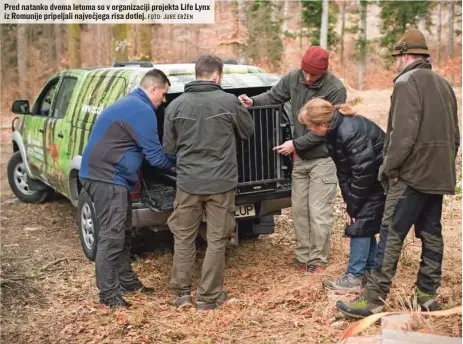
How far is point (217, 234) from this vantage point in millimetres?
4902

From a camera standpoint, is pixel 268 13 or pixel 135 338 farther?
pixel 268 13

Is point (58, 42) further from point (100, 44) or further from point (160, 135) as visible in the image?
point (160, 135)

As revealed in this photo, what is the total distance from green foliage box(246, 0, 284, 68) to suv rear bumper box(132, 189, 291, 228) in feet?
70.6

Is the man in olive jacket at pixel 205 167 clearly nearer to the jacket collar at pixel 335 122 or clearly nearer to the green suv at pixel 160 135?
the green suv at pixel 160 135

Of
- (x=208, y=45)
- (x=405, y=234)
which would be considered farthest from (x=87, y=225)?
(x=208, y=45)

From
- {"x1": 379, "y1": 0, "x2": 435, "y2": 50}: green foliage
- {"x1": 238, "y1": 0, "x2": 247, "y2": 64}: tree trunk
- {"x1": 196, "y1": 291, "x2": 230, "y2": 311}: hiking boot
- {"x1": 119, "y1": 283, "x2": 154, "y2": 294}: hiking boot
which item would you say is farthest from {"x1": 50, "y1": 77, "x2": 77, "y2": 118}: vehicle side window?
{"x1": 379, "y1": 0, "x2": 435, "y2": 50}: green foliage

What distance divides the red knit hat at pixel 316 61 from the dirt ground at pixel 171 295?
1.82 meters

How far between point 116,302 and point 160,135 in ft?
5.69

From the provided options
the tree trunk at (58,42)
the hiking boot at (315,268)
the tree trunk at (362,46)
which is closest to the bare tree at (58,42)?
the tree trunk at (58,42)

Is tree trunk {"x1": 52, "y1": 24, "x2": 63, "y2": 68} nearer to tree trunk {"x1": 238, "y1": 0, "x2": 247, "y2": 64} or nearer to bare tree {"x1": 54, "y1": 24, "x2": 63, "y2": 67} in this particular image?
bare tree {"x1": 54, "y1": 24, "x2": 63, "y2": 67}

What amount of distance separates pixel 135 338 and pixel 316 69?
107 inches

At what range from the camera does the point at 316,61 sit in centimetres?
528

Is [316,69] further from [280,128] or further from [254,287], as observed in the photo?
→ [254,287]

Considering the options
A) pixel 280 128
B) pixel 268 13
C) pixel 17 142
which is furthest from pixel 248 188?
pixel 268 13
